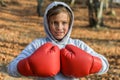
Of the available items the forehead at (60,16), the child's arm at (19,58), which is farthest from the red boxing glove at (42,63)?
the forehead at (60,16)

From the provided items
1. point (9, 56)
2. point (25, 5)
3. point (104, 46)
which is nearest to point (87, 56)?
point (9, 56)

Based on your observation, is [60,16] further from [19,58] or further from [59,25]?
[19,58]

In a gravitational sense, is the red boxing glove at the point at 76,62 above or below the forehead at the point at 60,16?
below

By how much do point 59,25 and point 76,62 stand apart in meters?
0.33

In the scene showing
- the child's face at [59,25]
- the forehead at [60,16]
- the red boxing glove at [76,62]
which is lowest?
the red boxing glove at [76,62]

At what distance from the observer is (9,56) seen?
9.80 meters

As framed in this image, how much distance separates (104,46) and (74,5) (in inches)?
799

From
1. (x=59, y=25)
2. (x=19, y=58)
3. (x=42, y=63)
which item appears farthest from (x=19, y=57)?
(x=59, y=25)

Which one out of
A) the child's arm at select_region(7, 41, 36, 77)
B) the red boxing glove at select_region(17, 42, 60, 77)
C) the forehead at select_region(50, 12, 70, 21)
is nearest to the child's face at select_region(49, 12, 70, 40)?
the forehead at select_region(50, 12, 70, 21)

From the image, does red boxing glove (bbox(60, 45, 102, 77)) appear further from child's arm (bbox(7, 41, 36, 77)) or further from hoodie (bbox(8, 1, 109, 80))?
child's arm (bbox(7, 41, 36, 77))

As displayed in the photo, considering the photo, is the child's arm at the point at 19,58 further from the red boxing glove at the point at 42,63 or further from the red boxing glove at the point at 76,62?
the red boxing glove at the point at 76,62

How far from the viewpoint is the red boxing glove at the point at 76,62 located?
3.08 metres

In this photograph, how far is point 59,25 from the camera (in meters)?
3.07

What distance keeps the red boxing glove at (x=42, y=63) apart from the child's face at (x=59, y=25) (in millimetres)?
124
